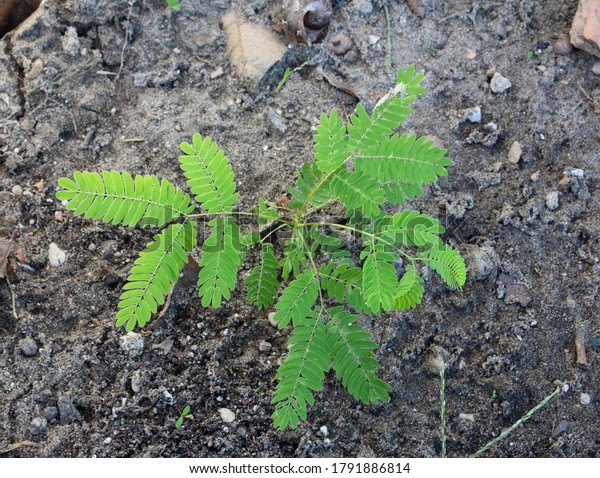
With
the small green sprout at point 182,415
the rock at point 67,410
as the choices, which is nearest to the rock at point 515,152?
the small green sprout at point 182,415

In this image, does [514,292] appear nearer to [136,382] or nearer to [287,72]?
[287,72]

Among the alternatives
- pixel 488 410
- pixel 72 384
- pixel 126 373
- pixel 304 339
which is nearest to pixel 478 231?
pixel 488 410

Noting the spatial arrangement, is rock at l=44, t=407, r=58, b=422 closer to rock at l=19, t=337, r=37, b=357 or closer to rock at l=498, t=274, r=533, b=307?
rock at l=19, t=337, r=37, b=357

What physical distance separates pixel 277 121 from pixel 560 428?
68.5 inches

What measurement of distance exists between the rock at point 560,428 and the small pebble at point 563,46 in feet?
5.84

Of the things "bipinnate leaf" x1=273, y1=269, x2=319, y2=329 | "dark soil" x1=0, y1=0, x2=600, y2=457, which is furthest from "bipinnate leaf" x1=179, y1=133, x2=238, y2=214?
"dark soil" x1=0, y1=0, x2=600, y2=457

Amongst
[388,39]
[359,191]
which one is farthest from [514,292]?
[388,39]

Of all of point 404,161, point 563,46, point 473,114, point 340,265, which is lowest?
point 340,265

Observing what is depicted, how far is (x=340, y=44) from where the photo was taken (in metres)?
3.10

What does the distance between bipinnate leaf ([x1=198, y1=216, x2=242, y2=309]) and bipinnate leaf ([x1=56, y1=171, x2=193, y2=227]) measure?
0.57ft

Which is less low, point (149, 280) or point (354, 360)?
point (149, 280)

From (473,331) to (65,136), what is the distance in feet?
6.39

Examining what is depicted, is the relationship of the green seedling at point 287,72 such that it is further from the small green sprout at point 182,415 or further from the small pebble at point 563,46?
the small green sprout at point 182,415

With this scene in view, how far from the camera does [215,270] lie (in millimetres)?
2154
